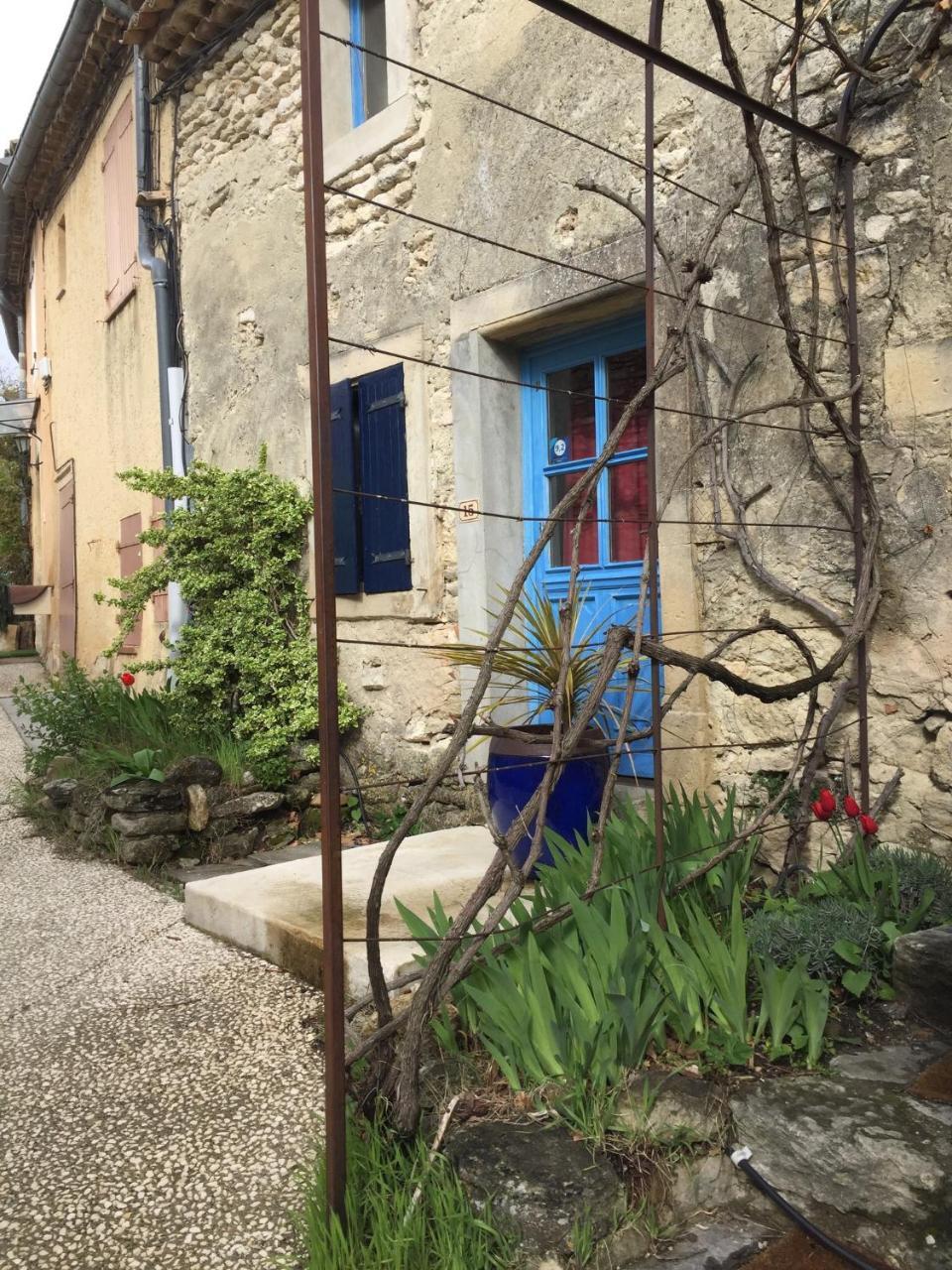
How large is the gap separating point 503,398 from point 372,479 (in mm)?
892

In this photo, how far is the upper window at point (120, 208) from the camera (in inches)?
296

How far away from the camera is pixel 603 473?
4.49m

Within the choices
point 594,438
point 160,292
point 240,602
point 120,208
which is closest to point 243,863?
point 240,602

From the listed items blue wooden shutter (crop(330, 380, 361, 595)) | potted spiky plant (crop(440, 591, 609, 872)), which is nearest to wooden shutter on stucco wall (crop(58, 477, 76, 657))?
blue wooden shutter (crop(330, 380, 361, 595))

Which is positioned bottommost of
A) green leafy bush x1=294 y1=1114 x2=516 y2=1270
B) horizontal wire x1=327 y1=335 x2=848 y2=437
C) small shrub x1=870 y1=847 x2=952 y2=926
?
green leafy bush x1=294 y1=1114 x2=516 y2=1270

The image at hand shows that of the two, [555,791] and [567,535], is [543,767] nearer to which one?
[555,791]

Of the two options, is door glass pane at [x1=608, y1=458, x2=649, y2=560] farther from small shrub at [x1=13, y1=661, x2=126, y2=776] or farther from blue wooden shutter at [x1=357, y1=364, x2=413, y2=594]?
small shrub at [x1=13, y1=661, x2=126, y2=776]

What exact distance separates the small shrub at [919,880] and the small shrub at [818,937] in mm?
164

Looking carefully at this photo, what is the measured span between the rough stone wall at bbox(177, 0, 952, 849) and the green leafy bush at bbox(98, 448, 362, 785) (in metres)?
0.30

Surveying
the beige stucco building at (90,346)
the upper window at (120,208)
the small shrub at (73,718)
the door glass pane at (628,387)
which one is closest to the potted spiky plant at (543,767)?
the door glass pane at (628,387)

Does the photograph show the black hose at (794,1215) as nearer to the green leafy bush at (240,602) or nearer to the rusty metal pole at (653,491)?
the rusty metal pole at (653,491)

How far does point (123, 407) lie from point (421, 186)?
4.15 metres

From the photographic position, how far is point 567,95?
421cm

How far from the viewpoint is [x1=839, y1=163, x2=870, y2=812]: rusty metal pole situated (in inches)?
124
